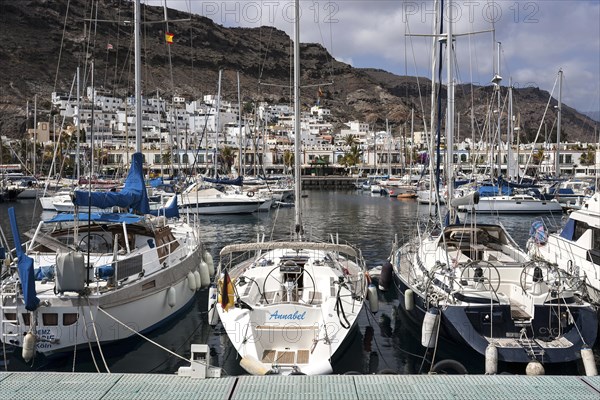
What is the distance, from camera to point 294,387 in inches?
283

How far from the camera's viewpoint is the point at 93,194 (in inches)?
578

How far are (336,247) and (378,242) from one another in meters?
18.0

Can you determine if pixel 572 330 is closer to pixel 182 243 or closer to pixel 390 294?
pixel 390 294

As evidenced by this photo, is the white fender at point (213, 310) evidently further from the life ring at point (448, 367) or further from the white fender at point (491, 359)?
the white fender at point (491, 359)

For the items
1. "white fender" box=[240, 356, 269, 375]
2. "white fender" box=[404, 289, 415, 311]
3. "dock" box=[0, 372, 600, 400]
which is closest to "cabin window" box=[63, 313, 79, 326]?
"white fender" box=[240, 356, 269, 375]

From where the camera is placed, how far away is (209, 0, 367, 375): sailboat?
35.3 ft

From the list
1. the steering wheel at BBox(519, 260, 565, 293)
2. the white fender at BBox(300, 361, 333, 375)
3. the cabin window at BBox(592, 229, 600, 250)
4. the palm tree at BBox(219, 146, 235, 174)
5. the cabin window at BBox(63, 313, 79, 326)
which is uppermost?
the palm tree at BBox(219, 146, 235, 174)

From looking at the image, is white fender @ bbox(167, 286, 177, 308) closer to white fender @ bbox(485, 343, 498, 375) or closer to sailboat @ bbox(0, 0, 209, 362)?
sailboat @ bbox(0, 0, 209, 362)

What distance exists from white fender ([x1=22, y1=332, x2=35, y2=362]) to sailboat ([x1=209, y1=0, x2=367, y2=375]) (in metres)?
3.70

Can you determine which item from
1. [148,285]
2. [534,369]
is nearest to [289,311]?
[148,285]

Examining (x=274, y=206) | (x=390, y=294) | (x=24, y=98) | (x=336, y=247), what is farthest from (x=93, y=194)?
(x=24, y=98)

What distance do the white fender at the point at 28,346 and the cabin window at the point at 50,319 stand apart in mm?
404

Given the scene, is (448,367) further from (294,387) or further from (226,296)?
(226,296)

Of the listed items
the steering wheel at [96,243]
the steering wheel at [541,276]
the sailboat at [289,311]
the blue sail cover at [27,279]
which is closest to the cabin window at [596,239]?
the steering wheel at [541,276]
